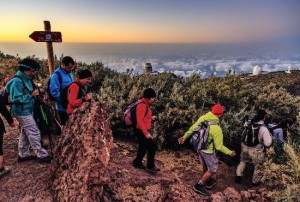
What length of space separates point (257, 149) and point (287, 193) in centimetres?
143

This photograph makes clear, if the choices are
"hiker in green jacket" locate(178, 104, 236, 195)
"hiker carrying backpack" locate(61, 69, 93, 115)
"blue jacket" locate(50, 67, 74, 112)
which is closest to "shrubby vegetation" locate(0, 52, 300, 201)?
"hiker in green jacket" locate(178, 104, 236, 195)

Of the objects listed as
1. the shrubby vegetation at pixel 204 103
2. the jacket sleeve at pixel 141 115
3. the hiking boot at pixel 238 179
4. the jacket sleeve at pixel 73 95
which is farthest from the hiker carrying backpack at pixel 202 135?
the jacket sleeve at pixel 73 95

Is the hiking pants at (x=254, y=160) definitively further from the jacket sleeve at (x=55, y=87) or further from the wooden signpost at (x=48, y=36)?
the wooden signpost at (x=48, y=36)

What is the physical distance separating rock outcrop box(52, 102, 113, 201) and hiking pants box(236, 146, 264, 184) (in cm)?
302

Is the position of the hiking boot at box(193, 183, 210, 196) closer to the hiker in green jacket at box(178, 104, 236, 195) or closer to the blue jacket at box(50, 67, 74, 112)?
the hiker in green jacket at box(178, 104, 236, 195)

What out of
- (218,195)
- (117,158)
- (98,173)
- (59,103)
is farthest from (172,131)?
(98,173)

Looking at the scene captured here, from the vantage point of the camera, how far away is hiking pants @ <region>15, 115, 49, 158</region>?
5.25 m

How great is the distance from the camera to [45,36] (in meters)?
7.11

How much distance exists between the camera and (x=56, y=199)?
13.7ft

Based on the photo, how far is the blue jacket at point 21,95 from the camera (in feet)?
16.4

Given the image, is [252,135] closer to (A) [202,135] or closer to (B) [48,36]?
(A) [202,135]

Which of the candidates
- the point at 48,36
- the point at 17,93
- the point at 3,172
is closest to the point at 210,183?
the point at 3,172

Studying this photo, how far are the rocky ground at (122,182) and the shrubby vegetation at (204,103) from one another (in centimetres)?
61

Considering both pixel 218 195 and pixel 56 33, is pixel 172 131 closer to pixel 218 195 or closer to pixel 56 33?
pixel 218 195
